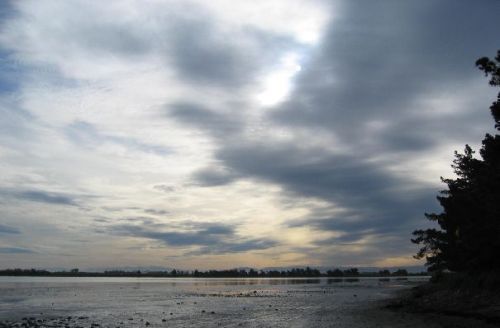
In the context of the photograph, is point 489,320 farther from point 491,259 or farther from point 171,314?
point 171,314

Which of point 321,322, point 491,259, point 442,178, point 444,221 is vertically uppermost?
point 442,178

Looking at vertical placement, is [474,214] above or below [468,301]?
above

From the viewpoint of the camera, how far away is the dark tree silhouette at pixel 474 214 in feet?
115

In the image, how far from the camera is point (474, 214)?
45.2 m

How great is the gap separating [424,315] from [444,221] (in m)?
26.1

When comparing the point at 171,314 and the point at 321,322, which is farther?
the point at 171,314

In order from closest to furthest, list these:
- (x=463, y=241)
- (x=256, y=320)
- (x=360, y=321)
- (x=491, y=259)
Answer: (x=360, y=321), (x=256, y=320), (x=491, y=259), (x=463, y=241)

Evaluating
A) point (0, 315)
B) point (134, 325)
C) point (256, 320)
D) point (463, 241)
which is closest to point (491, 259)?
point (463, 241)

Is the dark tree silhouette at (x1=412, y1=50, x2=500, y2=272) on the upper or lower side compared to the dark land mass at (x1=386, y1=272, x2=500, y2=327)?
upper

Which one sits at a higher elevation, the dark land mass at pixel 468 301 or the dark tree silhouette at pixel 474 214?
the dark tree silhouette at pixel 474 214

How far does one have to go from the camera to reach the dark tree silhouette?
35.2 metres

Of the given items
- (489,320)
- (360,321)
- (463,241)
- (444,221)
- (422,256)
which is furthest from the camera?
(422,256)

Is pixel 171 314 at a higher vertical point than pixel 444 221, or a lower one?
lower

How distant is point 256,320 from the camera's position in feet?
138
